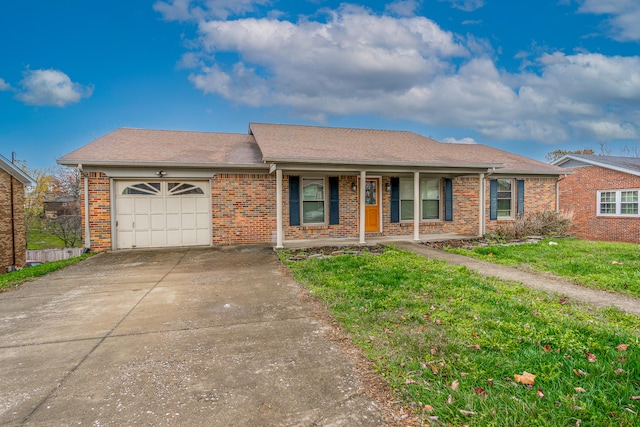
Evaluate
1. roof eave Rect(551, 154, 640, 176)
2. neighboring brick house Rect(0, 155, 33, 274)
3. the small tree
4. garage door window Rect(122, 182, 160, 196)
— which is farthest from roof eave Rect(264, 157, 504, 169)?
the small tree

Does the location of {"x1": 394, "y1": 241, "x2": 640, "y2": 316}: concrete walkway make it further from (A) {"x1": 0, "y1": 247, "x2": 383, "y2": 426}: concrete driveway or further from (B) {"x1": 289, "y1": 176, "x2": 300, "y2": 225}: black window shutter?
(B) {"x1": 289, "y1": 176, "x2": 300, "y2": 225}: black window shutter

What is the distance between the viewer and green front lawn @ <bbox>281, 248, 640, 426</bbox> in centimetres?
220

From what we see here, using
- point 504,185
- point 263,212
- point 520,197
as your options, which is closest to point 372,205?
point 263,212

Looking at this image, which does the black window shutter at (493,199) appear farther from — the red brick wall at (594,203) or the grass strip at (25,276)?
the grass strip at (25,276)

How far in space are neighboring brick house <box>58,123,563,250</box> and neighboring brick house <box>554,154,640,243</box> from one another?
424cm

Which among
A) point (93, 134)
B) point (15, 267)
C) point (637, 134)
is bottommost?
point (15, 267)

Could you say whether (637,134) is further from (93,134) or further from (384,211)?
(93,134)

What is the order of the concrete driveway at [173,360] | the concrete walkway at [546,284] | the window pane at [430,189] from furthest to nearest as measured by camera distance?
the window pane at [430,189] → the concrete walkway at [546,284] → the concrete driveway at [173,360]

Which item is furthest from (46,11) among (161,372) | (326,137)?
(161,372)

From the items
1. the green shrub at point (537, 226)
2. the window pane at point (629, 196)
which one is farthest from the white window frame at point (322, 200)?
the window pane at point (629, 196)

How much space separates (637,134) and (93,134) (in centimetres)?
4288

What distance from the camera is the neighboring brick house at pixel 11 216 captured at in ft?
36.7

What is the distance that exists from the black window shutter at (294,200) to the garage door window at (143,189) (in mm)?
4172

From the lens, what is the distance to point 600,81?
19.7 metres
